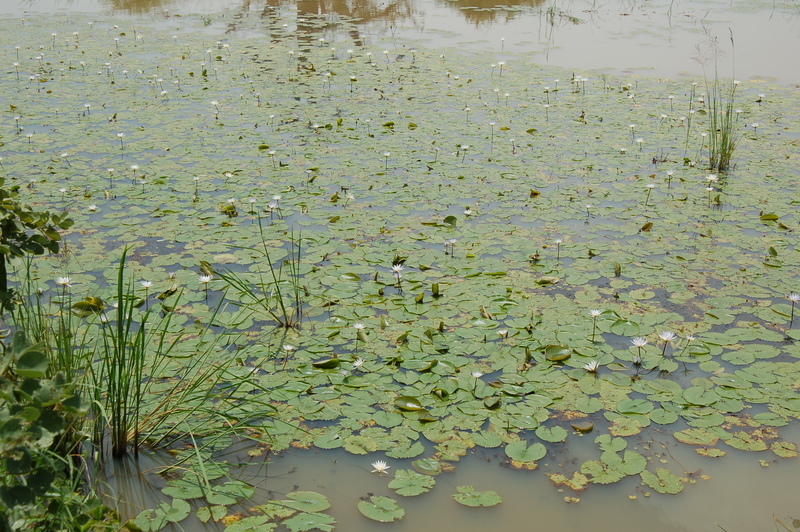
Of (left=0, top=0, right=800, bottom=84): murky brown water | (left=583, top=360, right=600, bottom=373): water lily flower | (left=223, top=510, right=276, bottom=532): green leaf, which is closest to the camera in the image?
(left=223, top=510, right=276, bottom=532): green leaf

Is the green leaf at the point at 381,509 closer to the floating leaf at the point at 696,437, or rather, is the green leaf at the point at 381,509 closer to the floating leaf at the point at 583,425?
the floating leaf at the point at 583,425

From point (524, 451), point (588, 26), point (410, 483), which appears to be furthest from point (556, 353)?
point (588, 26)

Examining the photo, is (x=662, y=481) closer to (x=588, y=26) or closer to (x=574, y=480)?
(x=574, y=480)

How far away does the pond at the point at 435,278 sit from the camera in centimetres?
262

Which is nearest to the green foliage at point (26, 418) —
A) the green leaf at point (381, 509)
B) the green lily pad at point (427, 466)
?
the green leaf at point (381, 509)

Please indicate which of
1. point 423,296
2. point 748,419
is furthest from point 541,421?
point 423,296

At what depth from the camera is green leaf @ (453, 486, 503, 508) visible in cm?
252

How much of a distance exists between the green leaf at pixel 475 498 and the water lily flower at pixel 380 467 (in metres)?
0.28

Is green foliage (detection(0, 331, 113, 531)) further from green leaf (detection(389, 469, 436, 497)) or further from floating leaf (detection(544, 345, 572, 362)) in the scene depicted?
floating leaf (detection(544, 345, 572, 362))

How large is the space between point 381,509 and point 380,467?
6.9 inches

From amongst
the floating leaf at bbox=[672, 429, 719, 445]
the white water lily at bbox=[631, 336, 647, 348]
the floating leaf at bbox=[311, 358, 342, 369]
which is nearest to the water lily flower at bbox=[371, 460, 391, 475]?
the floating leaf at bbox=[311, 358, 342, 369]

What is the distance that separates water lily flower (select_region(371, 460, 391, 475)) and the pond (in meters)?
0.01

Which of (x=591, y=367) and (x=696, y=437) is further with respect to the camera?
(x=591, y=367)

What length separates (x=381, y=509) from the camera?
249 cm
